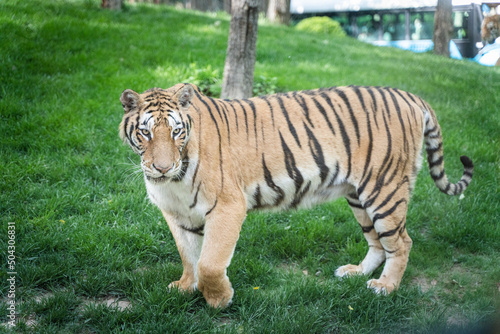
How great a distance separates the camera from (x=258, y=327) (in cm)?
321

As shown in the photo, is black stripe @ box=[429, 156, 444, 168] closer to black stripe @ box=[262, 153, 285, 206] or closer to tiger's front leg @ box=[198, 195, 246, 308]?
black stripe @ box=[262, 153, 285, 206]

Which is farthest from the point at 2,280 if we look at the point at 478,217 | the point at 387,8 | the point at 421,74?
the point at 387,8

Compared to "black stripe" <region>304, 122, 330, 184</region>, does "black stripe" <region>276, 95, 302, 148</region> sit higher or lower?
higher

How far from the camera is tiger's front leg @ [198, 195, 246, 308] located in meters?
3.28

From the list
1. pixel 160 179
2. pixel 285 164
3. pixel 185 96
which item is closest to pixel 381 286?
pixel 285 164

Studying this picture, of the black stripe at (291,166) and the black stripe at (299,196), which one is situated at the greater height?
the black stripe at (291,166)

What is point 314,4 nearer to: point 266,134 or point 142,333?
point 266,134

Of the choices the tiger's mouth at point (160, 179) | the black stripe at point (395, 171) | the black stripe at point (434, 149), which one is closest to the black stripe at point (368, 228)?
the black stripe at point (395, 171)

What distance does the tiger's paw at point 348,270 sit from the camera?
4088mm

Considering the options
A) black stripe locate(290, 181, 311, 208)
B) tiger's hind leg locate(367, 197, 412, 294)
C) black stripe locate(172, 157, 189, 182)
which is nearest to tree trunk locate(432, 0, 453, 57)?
tiger's hind leg locate(367, 197, 412, 294)

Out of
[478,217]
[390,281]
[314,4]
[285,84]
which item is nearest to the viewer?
[390,281]

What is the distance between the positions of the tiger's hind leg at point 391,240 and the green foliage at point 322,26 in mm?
13758

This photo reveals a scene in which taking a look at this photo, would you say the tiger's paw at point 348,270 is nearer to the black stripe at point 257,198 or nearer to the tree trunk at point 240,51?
the black stripe at point 257,198

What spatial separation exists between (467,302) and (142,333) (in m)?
2.50
